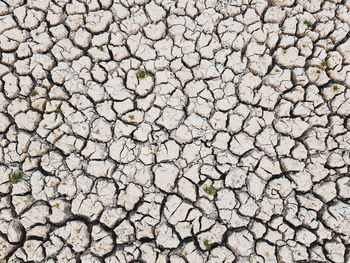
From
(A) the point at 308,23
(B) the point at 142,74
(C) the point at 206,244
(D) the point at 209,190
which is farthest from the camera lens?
(A) the point at 308,23

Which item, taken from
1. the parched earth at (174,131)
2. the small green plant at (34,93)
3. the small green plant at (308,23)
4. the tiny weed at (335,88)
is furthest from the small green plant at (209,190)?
the small green plant at (308,23)

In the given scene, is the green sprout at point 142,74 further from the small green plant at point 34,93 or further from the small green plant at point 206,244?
the small green plant at point 206,244

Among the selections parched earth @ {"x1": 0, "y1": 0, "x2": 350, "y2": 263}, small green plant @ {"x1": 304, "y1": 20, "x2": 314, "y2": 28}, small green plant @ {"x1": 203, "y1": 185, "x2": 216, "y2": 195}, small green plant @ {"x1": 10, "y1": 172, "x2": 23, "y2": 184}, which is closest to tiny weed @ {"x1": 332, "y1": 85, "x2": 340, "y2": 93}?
parched earth @ {"x1": 0, "y1": 0, "x2": 350, "y2": 263}

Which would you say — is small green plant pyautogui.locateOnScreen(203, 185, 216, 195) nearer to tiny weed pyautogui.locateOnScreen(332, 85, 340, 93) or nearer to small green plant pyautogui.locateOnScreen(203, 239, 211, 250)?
small green plant pyautogui.locateOnScreen(203, 239, 211, 250)

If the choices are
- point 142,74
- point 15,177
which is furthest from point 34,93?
point 142,74

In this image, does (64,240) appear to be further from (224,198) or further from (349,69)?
(349,69)

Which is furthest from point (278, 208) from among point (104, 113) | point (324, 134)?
point (104, 113)

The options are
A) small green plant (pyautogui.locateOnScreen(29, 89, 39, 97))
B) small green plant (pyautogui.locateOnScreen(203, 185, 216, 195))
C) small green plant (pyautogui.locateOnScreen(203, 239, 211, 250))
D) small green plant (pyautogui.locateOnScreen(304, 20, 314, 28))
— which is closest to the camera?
small green plant (pyautogui.locateOnScreen(203, 239, 211, 250))

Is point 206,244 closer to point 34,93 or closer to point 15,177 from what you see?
point 15,177
